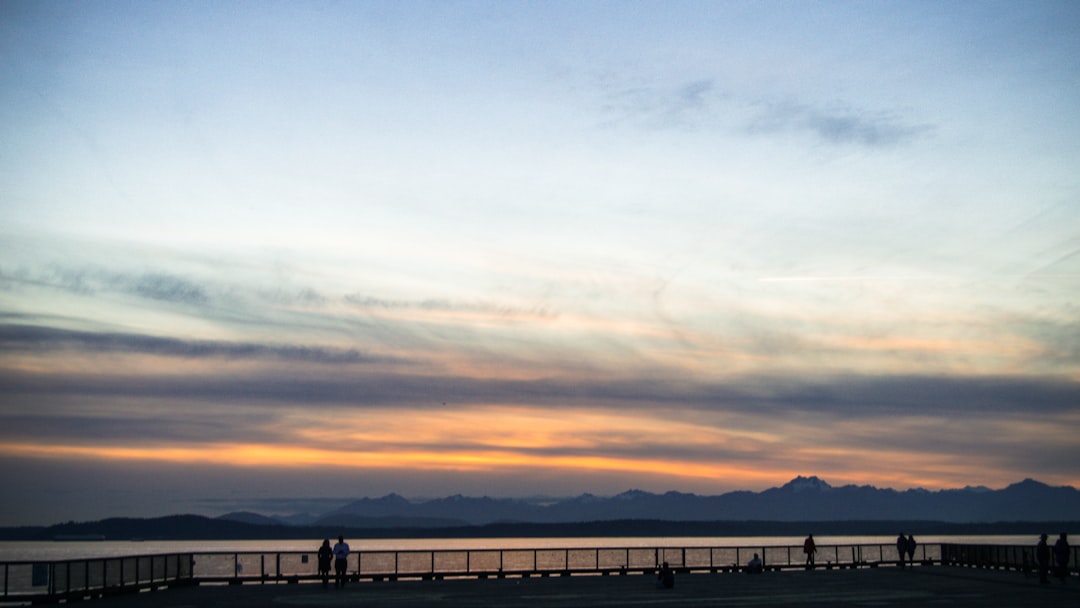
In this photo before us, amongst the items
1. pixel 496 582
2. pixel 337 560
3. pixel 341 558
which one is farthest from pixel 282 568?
pixel 496 582

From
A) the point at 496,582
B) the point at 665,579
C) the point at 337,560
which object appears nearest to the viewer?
the point at 665,579

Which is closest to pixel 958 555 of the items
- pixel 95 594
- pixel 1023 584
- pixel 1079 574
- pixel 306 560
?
pixel 1079 574

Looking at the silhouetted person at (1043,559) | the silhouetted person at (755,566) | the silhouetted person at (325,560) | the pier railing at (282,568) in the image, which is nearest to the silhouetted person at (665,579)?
the pier railing at (282,568)

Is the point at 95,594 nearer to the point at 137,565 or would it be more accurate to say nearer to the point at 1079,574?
the point at 137,565

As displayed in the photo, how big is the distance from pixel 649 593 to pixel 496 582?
1089 cm

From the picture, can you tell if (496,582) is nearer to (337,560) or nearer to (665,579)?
(337,560)

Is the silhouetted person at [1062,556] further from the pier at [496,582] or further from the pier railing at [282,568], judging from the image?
the pier railing at [282,568]

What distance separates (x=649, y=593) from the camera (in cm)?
4169

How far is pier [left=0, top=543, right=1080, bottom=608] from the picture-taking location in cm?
3650

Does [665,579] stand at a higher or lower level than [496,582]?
higher

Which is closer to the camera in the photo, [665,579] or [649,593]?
[649,593]

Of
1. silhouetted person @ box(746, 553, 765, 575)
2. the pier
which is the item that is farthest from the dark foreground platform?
silhouetted person @ box(746, 553, 765, 575)

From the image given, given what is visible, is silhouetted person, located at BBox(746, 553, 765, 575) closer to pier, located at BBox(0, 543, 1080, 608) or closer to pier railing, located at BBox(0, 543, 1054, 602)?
pier, located at BBox(0, 543, 1080, 608)

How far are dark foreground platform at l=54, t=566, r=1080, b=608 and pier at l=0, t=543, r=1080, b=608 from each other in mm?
46
